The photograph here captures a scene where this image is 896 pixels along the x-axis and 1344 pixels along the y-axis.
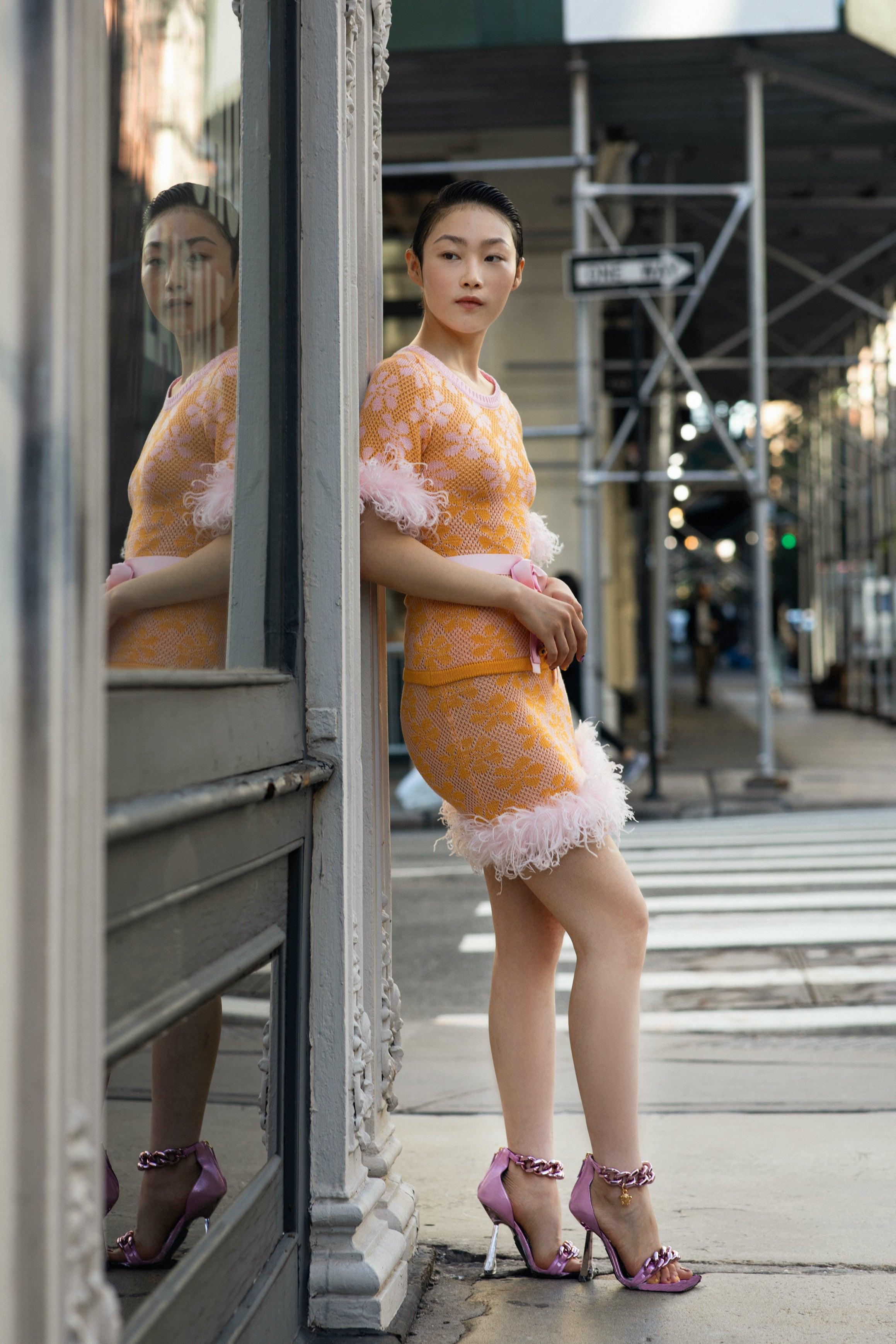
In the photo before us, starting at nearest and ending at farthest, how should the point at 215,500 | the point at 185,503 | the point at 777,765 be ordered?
the point at 185,503 < the point at 215,500 < the point at 777,765

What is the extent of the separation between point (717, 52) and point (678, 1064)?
9968mm

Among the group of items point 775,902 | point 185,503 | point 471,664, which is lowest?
point 775,902

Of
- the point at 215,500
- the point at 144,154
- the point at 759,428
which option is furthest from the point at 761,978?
the point at 759,428

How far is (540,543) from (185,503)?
3.16 feet

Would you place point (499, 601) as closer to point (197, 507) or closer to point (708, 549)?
point (197, 507)

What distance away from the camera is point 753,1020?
5.08 meters

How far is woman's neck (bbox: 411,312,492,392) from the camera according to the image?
2756 mm

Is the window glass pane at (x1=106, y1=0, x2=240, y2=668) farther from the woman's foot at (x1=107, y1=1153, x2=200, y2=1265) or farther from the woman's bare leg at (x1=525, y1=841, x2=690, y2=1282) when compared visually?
the woman's bare leg at (x1=525, y1=841, x2=690, y2=1282)

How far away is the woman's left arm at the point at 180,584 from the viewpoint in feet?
6.14

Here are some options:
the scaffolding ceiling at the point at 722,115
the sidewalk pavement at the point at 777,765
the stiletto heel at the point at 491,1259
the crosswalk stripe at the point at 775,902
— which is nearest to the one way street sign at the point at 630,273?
the scaffolding ceiling at the point at 722,115

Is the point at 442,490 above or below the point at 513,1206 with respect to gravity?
above

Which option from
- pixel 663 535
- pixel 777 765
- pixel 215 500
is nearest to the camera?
pixel 215 500

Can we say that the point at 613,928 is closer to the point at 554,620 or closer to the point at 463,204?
the point at 554,620

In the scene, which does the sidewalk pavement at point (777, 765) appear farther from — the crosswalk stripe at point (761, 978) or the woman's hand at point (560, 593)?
the woman's hand at point (560, 593)
